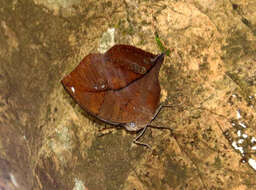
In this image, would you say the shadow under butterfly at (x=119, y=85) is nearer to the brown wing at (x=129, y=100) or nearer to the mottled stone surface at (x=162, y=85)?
the brown wing at (x=129, y=100)

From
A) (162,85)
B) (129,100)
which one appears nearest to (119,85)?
(129,100)

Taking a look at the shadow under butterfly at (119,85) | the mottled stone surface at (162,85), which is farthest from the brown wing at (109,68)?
the mottled stone surface at (162,85)

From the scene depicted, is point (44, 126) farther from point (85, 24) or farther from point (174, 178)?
Answer: point (174, 178)

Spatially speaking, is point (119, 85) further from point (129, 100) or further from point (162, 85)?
point (162, 85)

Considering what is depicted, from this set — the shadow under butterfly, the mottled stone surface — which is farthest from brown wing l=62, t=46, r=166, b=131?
the mottled stone surface

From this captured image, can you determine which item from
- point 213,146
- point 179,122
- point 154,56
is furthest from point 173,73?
point 213,146
